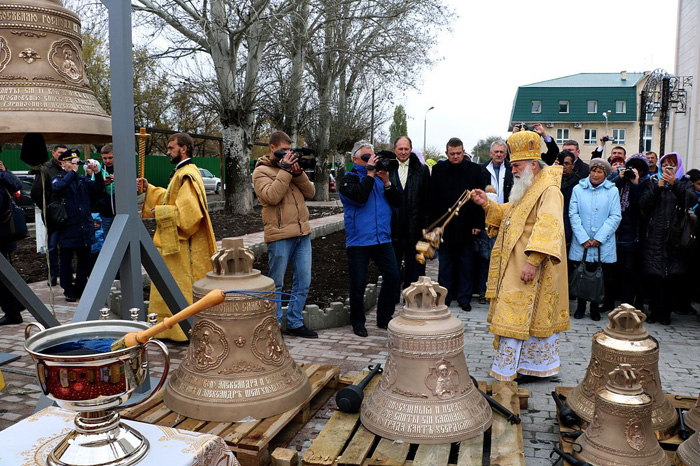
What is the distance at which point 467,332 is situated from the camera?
21.3ft

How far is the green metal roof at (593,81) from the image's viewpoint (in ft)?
171

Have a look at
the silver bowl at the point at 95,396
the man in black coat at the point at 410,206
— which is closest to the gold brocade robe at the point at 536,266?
the man in black coat at the point at 410,206

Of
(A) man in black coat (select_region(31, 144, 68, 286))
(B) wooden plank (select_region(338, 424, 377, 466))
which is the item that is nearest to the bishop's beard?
(B) wooden plank (select_region(338, 424, 377, 466))

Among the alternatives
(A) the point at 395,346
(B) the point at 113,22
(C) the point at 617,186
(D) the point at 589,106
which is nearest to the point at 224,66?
(C) the point at 617,186

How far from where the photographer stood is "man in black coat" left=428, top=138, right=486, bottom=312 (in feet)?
24.1

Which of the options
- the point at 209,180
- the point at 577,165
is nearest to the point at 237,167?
the point at 577,165

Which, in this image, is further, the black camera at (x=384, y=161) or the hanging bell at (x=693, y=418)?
the black camera at (x=384, y=161)

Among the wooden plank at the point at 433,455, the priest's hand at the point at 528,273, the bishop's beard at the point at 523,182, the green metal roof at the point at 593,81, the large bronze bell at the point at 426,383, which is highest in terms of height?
the green metal roof at the point at 593,81

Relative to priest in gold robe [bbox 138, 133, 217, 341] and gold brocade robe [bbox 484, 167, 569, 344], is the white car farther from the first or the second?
gold brocade robe [bbox 484, 167, 569, 344]

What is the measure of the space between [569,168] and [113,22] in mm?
6047

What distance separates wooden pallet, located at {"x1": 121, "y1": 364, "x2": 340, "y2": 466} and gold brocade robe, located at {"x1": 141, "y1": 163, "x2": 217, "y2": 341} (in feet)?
6.57

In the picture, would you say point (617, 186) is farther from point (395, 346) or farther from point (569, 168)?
point (395, 346)

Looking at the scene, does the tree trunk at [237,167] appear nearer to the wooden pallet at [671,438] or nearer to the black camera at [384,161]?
the black camera at [384,161]

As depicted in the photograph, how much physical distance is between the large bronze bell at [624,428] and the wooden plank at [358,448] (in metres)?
1.13
